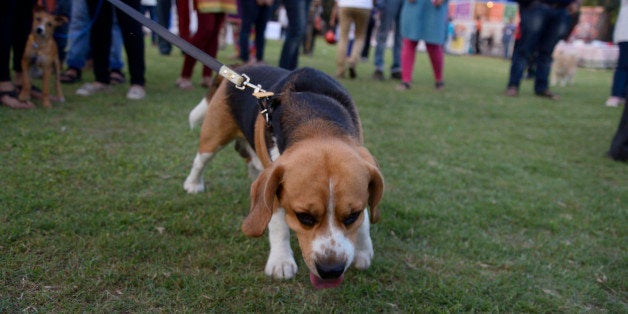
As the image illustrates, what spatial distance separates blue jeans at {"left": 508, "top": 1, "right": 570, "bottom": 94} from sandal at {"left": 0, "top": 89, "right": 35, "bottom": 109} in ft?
27.6

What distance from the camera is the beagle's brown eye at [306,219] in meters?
2.24

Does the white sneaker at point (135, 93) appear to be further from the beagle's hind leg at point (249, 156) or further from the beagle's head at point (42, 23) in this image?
the beagle's hind leg at point (249, 156)

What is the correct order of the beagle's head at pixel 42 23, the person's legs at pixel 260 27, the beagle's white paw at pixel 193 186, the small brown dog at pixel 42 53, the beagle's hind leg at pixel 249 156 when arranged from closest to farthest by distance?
1. the beagle's white paw at pixel 193 186
2. the beagle's hind leg at pixel 249 156
3. the small brown dog at pixel 42 53
4. the beagle's head at pixel 42 23
5. the person's legs at pixel 260 27

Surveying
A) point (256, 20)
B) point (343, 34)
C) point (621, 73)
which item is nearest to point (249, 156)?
point (256, 20)

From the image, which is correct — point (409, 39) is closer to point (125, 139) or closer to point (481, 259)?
point (125, 139)

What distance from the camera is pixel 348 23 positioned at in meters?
10.7

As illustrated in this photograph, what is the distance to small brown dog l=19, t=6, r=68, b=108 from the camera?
5.82 meters

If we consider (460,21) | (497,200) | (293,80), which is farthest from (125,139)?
(460,21)

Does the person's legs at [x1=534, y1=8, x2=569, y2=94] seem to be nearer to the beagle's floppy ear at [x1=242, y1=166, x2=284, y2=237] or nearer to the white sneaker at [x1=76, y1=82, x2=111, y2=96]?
the white sneaker at [x1=76, y1=82, x2=111, y2=96]

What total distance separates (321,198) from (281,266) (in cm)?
71

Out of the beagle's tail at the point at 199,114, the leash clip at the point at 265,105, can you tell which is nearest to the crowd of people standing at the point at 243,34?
the beagle's tail at the point at 199,114

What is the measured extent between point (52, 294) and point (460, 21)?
35.1 metres

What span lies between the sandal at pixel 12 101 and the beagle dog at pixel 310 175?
341 cm

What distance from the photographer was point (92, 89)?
22.3ft
